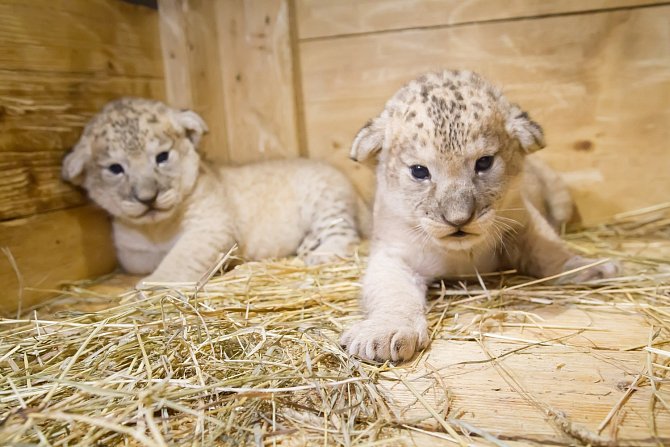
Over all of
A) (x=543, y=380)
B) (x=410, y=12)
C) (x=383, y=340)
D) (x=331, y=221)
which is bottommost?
(x=543, y=380)

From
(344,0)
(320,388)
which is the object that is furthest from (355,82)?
(320,388)

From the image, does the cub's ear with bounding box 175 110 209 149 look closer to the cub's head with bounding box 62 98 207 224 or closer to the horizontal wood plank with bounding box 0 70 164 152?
the cub's head with bounding box 62 98 207 224

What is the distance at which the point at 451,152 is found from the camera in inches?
103

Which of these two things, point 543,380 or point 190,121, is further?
point 190,121

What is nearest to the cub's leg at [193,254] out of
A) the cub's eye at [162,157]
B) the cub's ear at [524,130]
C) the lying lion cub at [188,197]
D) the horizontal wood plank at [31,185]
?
the lying lion cub at [188,197]

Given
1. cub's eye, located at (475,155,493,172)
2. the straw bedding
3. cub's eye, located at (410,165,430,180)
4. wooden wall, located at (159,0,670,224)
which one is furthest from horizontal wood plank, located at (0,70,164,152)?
cub's eye, located at (475,155,493,172)

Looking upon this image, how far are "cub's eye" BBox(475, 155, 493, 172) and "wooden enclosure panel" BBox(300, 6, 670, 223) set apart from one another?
1520 millimetres

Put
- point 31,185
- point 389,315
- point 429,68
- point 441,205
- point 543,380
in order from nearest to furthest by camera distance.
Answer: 1. point 543,380
2. point 389,315
3. point 441,205
4. point 31,185
5. point 429,68

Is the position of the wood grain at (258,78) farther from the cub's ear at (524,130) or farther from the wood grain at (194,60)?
the cub's ear at (524,130)

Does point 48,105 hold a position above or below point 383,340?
above

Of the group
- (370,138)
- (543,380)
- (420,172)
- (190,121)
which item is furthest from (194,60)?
(543,380)

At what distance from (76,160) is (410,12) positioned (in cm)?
254

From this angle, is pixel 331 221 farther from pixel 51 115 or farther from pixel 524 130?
pixel 51 115

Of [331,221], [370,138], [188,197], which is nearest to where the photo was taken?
[370,138]
